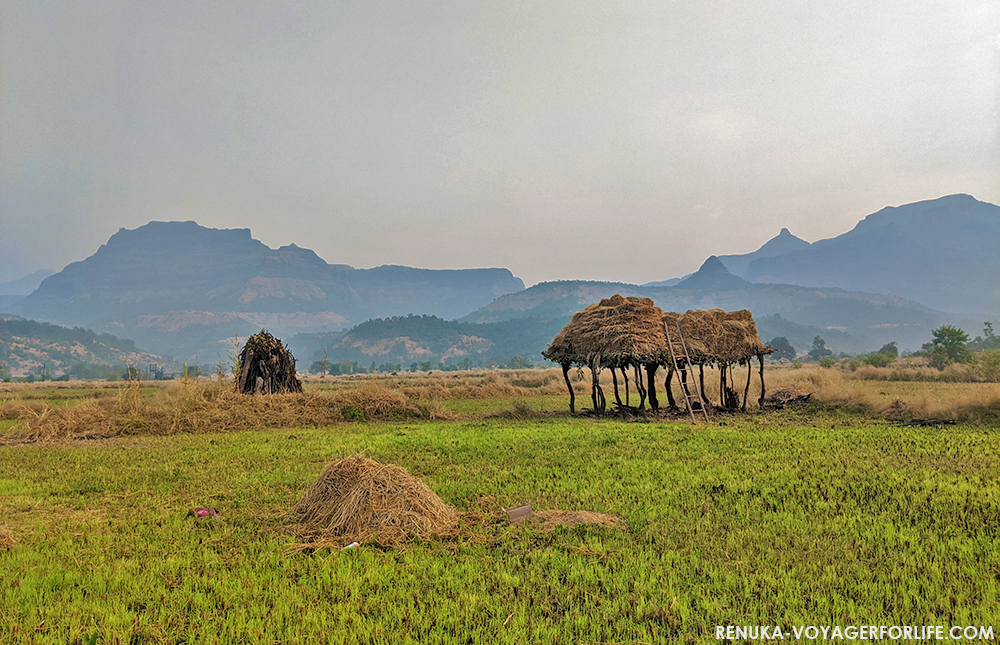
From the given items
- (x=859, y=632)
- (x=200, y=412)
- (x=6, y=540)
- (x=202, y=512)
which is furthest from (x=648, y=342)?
(x=6, y=540)

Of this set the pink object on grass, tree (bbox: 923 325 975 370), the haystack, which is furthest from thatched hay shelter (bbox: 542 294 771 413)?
tree (bbox: 923 325 975 370)

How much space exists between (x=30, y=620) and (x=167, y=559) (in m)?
1.32

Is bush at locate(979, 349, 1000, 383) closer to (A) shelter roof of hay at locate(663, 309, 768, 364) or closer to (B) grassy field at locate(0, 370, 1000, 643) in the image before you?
(A) shelter roof of hay at locate(663, 309, 768, 364)

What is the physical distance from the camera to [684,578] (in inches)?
197

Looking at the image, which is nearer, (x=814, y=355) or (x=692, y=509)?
(x=692, y=509)

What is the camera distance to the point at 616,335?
61.3ft

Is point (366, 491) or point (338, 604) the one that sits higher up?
point (366, 491)

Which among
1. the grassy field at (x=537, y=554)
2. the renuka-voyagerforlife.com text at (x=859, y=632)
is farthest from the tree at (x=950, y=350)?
the renuka-voyagerforlife.com text at (x=859, y=632)

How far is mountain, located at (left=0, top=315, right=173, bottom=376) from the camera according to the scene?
134m

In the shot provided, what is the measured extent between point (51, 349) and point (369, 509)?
18651cm

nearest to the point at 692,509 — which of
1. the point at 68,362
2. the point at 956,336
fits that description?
the point at 956,336

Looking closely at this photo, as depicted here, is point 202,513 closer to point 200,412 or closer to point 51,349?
point 200,412

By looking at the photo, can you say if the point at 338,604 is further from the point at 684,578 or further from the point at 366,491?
the point at 684,578

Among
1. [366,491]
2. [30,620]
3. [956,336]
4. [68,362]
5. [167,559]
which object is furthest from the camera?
[68,362]
